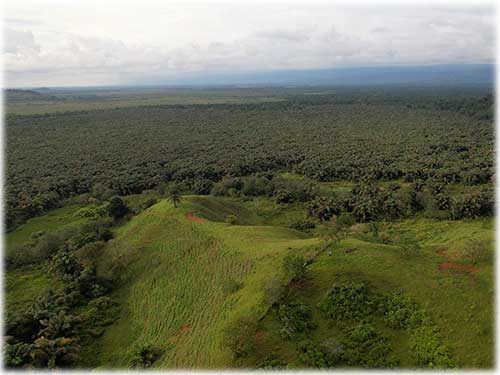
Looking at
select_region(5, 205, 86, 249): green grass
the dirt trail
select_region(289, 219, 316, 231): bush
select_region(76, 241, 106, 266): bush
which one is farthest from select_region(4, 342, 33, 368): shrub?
select_region(289, 219, 316, 231): bush

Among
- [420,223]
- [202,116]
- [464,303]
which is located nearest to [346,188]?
[420,223]

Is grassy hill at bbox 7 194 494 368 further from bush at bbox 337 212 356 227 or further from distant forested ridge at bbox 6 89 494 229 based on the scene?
distant forested ridge at bbox 6 89 494 229

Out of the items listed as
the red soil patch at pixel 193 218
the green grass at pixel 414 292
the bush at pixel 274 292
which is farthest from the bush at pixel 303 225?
the bush at pixel 274 292

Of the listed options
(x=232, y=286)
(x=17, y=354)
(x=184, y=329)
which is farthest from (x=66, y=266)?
(x=232, y=286)

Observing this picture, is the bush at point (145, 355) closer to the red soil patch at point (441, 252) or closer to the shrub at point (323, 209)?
the red soil patch at point (441, 252)

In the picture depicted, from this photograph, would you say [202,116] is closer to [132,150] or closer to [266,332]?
[132,150]

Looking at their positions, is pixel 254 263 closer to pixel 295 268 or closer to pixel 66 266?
pixel 295 268
